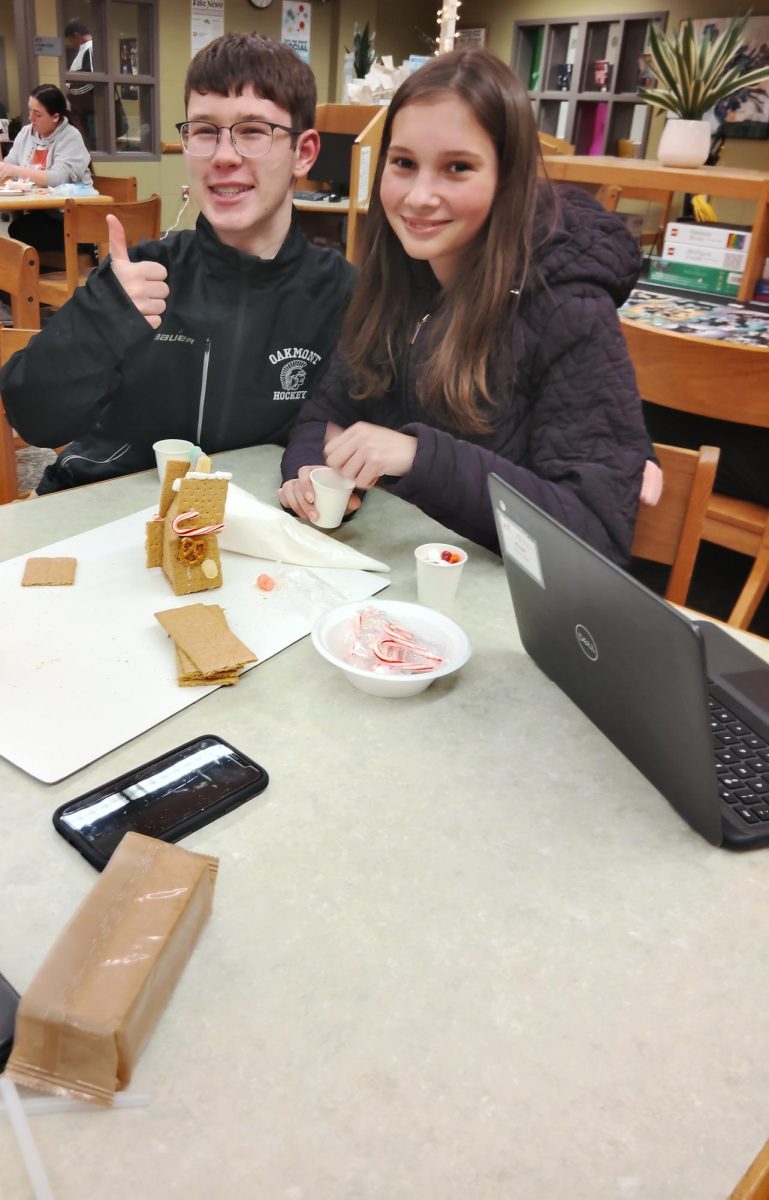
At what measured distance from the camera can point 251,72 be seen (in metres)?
1.43

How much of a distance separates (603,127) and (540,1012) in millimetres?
7677

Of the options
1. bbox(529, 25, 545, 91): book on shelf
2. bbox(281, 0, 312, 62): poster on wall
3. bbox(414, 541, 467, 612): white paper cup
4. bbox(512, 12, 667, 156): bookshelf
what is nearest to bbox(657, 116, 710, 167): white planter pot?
bbox(414, 541, 467, 612): white paper cup

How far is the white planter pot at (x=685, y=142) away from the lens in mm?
2920

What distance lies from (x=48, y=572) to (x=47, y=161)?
5.48 m

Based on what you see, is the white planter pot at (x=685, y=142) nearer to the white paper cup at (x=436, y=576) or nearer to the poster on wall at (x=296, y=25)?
the white paper cup at (x=436, y=576)

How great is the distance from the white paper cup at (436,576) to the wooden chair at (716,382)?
87cm

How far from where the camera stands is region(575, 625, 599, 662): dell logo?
84 cm

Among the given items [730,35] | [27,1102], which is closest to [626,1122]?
[27,1102]

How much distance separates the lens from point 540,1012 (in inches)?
23.8

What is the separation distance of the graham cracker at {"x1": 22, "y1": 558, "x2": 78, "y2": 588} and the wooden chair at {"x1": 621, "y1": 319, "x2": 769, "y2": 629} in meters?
1.17

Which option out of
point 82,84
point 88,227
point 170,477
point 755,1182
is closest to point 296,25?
point 82,84

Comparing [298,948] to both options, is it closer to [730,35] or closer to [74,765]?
[74,765]

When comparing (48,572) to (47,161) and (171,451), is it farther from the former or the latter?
(47,161)

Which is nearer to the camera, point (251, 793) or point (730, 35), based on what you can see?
point (251, 793)
